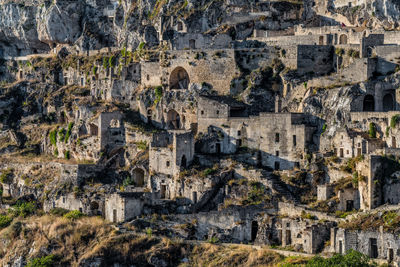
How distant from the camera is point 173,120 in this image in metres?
83.9

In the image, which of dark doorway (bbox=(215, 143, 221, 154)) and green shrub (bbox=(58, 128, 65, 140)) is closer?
dark doorway (bbox=(215, 143, 221, 154))

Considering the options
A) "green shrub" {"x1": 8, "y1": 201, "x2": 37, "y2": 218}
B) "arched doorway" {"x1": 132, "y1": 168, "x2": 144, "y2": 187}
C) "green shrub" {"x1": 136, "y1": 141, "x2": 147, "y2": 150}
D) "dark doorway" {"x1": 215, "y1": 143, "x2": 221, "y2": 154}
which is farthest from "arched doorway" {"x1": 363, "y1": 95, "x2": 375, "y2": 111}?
"green shrub" {"x1": 8, "y1": 201, "x2": 37, "y2": 218}

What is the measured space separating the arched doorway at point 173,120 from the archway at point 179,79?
297cm

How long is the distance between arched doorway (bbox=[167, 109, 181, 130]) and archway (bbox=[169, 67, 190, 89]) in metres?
2.97

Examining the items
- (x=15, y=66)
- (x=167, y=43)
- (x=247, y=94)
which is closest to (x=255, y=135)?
(x=247, y=94)

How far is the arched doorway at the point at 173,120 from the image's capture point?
83.6 metres

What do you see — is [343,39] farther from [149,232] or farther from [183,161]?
[149,232]

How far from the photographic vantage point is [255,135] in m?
76.6

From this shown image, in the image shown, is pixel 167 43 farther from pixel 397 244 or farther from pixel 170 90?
pixel 397 244

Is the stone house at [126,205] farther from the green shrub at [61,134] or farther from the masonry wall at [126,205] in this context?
the green shrub at [61,134]

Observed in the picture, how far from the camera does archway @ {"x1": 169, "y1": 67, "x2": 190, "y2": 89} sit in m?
85.7

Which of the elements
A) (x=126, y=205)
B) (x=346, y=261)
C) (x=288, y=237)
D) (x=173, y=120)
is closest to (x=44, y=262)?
(x=126, y=205)

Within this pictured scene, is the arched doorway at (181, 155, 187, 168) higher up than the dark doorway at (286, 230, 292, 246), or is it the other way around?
the arched doorway at (181, 155, 187, 168)

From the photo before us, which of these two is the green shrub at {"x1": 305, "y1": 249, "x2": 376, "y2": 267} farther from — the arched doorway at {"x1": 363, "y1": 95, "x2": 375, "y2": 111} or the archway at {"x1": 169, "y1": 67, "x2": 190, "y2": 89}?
the archway at {"x1": 169, "y1": 67, "x2": 190, "y2": 89}
